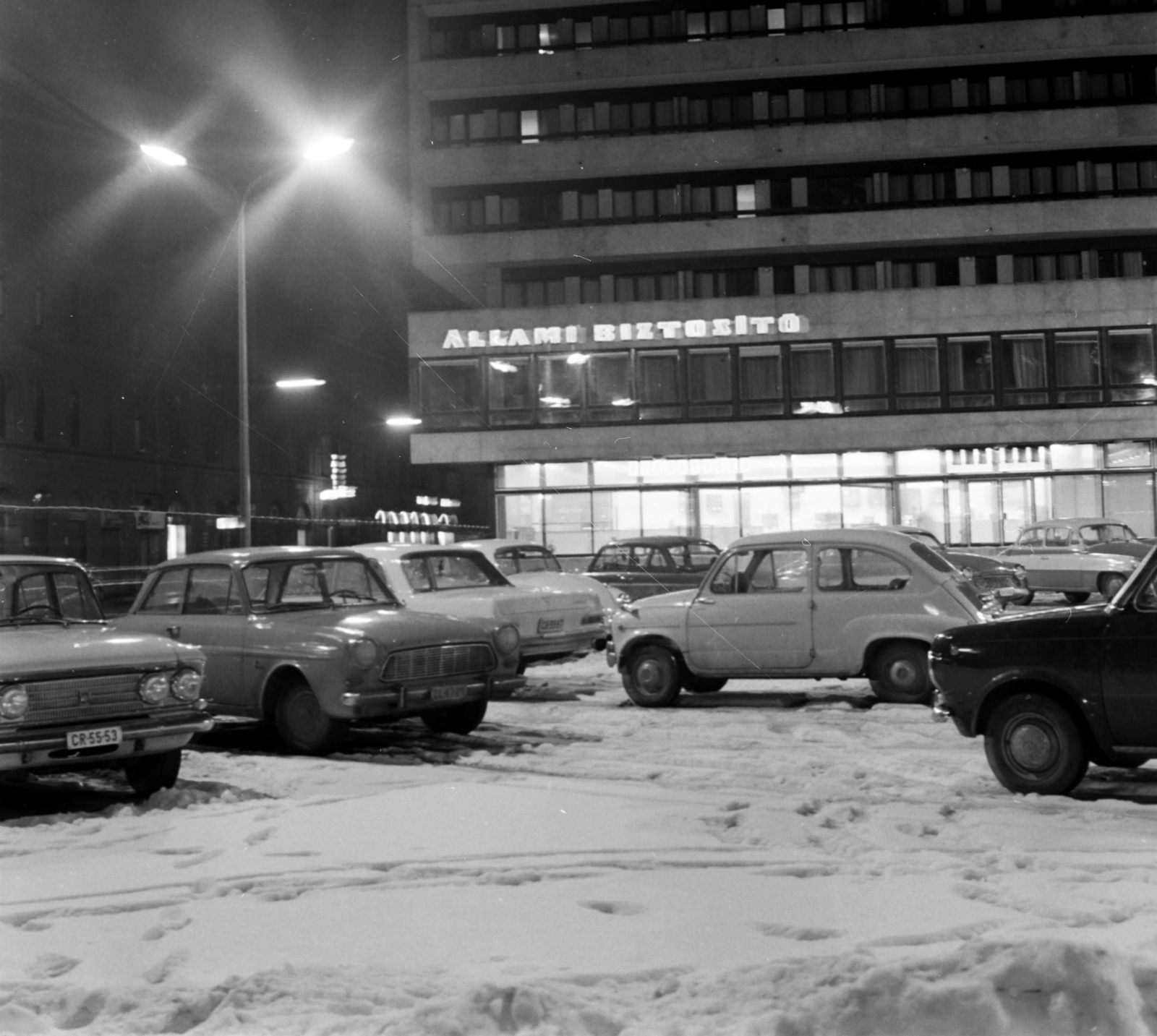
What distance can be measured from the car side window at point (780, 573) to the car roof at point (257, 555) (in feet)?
12.5

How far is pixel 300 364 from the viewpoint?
7475 cm

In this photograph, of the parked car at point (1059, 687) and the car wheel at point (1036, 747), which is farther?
the car wheel at point (1036, 747)

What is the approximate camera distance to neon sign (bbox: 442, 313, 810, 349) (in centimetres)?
4491

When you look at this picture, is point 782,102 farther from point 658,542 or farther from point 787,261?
point 658,542

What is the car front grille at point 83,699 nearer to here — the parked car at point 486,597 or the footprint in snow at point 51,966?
the footprint in snow at point 51,966

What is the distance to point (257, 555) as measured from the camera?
1164 centimetres

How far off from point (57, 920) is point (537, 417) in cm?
4002

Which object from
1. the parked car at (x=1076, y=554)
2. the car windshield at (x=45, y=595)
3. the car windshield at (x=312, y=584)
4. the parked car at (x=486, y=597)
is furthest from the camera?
the parked car at (x=1076, y=554)

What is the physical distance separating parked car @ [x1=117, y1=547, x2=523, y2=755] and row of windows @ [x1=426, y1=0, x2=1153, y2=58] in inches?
1581

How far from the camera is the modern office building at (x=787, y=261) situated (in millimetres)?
44344

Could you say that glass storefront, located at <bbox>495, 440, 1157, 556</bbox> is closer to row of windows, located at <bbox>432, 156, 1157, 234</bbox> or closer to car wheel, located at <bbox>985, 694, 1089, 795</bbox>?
row of windows, located at <bbox>432, 156, 1157, 234</bbox>

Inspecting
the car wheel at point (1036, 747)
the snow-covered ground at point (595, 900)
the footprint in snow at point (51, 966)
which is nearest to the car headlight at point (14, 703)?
the snow-covered ground at point (595, 900)

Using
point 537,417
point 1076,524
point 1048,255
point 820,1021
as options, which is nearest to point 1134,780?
point 820,1021

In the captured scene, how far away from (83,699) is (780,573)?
6694 millimetres
